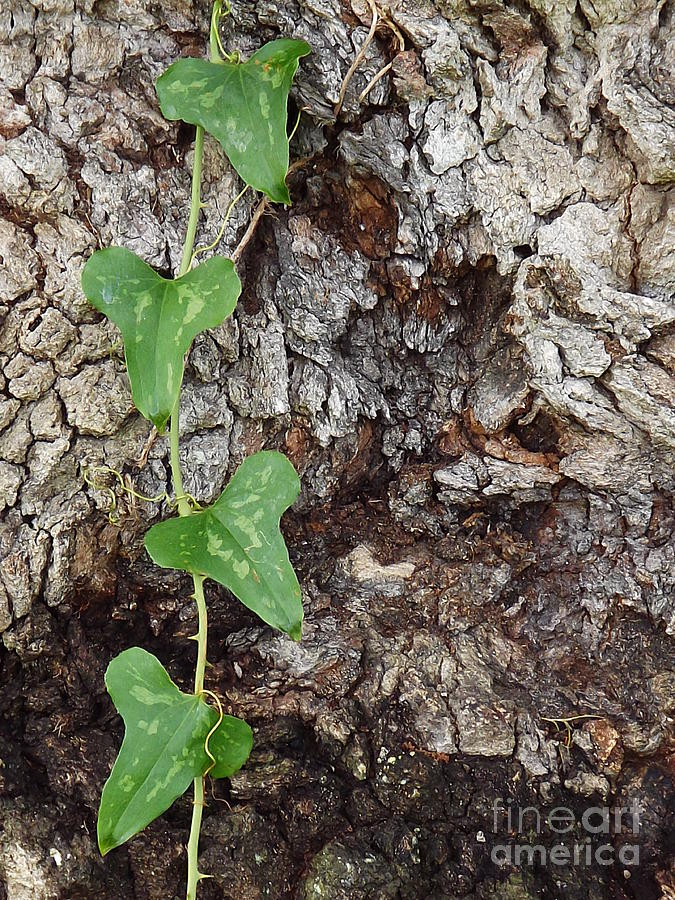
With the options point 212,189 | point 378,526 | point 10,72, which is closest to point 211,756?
point 378,526

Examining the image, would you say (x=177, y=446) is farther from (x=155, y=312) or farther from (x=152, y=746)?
(x=152, y=746)

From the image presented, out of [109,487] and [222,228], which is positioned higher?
[222,228]

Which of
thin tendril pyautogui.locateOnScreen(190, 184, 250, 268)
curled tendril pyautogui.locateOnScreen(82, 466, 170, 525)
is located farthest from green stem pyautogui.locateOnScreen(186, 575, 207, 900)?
thin tendril pyautogui.locateOnScreen(190, 184, 250, 268)

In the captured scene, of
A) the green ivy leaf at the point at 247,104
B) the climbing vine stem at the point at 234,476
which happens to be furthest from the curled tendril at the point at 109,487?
the green ivy leaf at the point at 247,104

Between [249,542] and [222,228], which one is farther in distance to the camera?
[222,228]

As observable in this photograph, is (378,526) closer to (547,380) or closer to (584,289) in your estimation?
(547,380)

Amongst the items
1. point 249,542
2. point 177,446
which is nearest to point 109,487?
point 177,446
